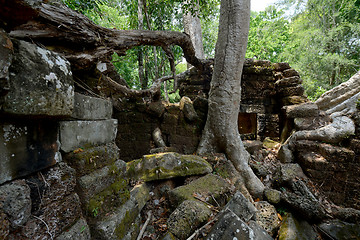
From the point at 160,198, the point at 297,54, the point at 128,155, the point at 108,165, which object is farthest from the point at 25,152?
the point at 297,54

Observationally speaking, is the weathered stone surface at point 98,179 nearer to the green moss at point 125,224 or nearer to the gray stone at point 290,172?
the green moss at point 125,224

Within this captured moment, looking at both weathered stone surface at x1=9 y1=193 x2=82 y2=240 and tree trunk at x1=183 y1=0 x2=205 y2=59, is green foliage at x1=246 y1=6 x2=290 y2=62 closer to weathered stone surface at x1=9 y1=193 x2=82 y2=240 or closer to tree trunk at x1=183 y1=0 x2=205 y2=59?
tree trunk at x1=183 y1=0 x2=205 y2=59

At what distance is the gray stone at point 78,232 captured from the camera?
3.45 ft

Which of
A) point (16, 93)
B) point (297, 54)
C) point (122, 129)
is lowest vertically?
point (122, 129)

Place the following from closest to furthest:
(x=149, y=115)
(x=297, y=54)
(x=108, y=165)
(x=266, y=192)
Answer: (x=108, y=165), (x=266, y=192), (x=149, y=115), (x=297, y=54)

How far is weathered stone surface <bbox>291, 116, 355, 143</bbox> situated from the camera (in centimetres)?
369

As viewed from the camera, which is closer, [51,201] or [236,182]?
[51,201]

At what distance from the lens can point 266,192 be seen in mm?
3189

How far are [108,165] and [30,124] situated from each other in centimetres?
77

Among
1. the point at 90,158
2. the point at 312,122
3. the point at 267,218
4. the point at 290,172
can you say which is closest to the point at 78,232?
the point at 90,158

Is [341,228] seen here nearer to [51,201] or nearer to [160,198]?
[160,198]

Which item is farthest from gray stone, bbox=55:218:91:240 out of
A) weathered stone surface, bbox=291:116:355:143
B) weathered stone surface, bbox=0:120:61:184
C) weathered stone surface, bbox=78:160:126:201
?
weathered stone surface, bbox=291:116:355:143

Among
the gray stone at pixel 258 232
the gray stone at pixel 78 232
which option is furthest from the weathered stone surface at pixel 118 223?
the gray stone at pixel 258 232

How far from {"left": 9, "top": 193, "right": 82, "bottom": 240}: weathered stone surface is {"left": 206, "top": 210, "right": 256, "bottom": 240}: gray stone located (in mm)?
1235
